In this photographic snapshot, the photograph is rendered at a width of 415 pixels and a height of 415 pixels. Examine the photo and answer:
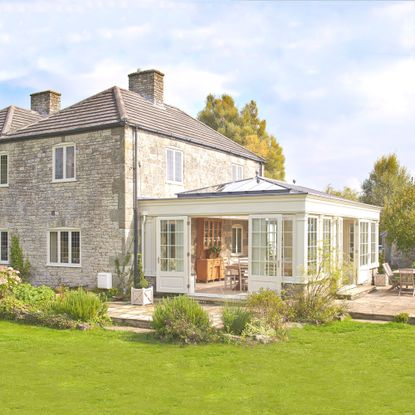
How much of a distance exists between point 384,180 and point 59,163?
107 feet

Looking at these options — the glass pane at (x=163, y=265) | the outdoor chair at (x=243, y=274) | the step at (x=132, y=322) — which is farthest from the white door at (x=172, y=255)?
the step at (x=132, y=322)

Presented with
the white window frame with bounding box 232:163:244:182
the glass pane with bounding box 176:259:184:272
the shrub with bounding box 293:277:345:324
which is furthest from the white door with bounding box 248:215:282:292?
the white window frame with bounding box 232:163:244:182

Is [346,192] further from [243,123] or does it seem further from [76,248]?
[76,248]

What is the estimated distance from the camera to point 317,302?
1325 cm

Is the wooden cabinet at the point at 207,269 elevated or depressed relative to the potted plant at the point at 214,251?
depressed

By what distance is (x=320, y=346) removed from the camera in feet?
34.4

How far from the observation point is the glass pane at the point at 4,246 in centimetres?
2052

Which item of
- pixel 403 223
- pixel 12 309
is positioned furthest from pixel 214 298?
pixel 403 223

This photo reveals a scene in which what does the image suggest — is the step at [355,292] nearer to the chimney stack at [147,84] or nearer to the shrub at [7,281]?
the shrub at [7,281]

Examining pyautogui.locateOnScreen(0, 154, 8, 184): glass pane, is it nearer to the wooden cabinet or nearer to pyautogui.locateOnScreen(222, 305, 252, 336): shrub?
the wooden cabinet

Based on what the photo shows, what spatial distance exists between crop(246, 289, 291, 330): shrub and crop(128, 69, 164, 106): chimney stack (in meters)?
12.2

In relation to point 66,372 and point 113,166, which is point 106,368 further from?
point 113,166

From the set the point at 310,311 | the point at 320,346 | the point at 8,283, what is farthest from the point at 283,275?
the point at 8,283

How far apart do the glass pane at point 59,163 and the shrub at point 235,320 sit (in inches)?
397
